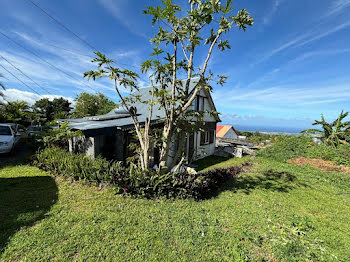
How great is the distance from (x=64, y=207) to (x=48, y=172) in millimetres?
3815

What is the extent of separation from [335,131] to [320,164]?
7.82 meters

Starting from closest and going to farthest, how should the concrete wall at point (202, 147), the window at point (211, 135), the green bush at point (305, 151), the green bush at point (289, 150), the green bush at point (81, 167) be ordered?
the green bush at point (81, 167) < the green bush at point (305, 151) < the concrete wall at point (202, 147) < the green bush at point (289, 150) < the window at point (211, 135)

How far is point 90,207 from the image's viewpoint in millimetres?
4488

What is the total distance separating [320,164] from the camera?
11516 millimetres

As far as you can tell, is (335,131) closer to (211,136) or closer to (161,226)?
(211,136)

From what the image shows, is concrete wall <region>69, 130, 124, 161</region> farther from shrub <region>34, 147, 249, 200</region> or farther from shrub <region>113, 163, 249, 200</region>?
shrub <region>113, 163, 249, 200</region>

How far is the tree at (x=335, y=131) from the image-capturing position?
1551 centimetres

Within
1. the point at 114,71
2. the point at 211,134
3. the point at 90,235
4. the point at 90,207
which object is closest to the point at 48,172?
the point at 90,207

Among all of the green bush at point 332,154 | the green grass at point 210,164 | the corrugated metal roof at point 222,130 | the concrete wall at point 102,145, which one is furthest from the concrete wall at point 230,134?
the concrete wall at point 102,145

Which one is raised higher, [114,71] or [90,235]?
[114,71]

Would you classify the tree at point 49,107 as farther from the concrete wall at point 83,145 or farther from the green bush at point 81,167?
the green bush at point 81,167

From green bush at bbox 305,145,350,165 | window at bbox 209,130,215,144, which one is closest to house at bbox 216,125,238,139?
window at bbox 209,130,215,144

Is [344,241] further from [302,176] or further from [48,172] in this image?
[48,172]

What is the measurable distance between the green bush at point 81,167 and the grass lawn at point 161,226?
424 mm
